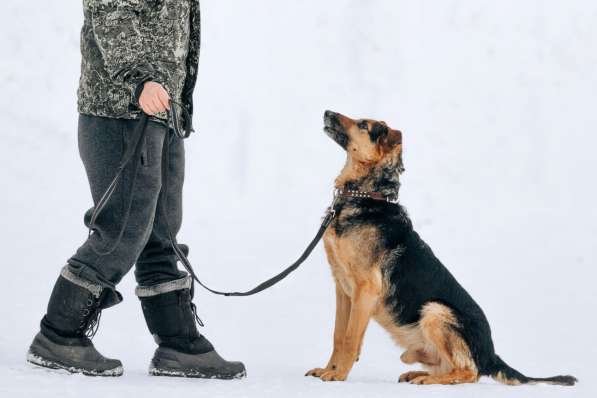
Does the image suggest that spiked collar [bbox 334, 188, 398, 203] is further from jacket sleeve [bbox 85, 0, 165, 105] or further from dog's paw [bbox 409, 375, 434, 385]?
jacket sleeve [bbox 85, 0, 165, 105]

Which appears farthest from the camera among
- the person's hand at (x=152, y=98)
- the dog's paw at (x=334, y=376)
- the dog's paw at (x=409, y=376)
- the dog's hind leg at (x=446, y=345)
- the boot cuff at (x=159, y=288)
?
the dog's paw at (x=409, y=376)

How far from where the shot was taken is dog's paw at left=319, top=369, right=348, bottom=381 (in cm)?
369

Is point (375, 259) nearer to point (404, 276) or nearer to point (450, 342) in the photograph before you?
point (404, 276)

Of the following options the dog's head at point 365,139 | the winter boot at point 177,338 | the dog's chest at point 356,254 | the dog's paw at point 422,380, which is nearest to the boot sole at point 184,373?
the winter boot at point 177,338

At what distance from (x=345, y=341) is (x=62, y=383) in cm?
144

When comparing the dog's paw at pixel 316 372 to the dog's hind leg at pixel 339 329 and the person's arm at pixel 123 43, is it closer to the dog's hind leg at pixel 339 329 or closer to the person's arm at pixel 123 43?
the dog's hind leg at pixel 339 329

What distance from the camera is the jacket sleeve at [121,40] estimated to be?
9.89 feet

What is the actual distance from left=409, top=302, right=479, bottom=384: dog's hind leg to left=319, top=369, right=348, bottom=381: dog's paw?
400mm

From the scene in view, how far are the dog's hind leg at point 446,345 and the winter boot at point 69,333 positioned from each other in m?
1.56

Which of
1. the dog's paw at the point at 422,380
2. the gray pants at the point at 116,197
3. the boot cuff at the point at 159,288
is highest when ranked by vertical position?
the gray pants at the point at 116,197

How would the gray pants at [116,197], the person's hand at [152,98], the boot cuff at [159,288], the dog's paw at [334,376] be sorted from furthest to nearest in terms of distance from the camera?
the dog's paw at [334,376], the boot cuff at [159,288], the gray pants at [116,197], the person's hand at [152,98]

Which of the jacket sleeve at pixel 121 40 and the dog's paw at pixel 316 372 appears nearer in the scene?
the jacket sleeve at pixel 121 40

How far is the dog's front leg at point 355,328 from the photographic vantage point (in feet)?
12.2

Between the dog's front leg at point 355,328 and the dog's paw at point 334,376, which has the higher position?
the dog's front leg at point 355,328
